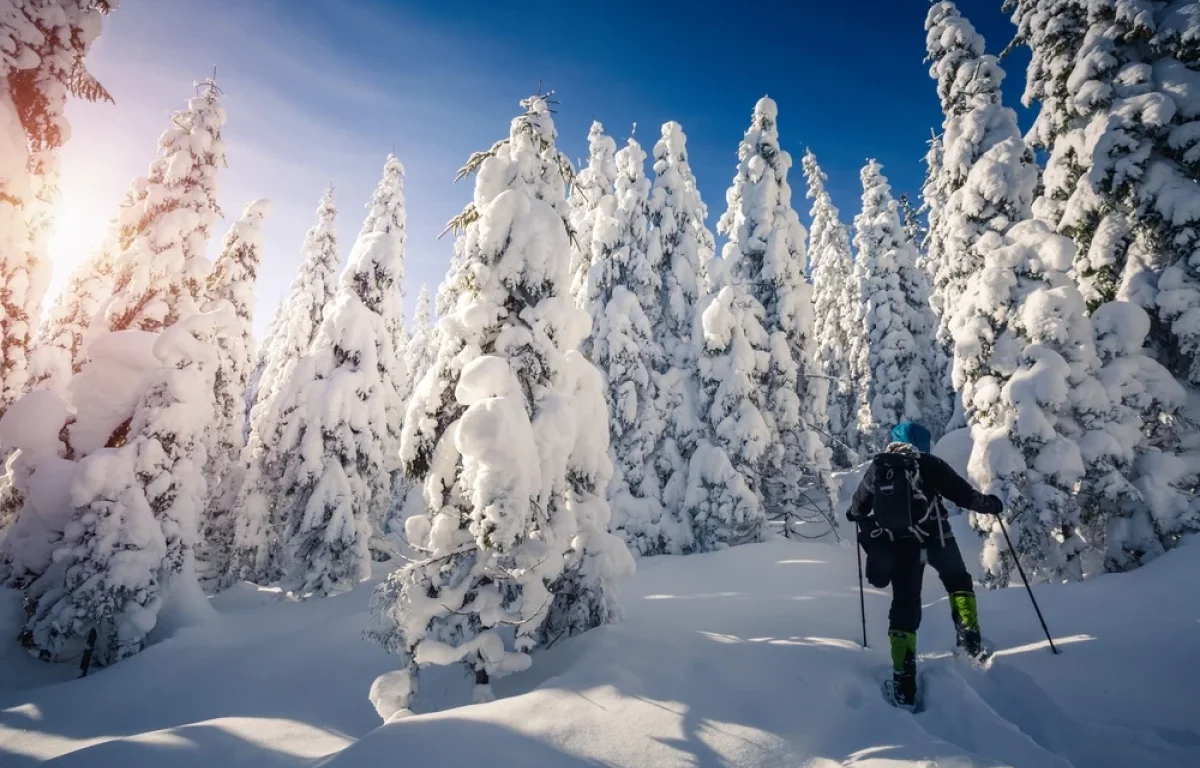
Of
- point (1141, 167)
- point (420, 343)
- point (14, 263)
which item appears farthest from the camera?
point (420, 343)

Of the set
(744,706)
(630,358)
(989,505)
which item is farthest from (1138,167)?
(630,358)

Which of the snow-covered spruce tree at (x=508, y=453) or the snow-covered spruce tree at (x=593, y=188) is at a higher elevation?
the snow-covered spruce tree at (x=593, y=188)

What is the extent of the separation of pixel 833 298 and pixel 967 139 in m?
29.5

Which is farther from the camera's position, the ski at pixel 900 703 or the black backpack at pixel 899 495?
the black backpack at pixel 899 495

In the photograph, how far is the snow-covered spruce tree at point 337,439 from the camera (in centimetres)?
1595

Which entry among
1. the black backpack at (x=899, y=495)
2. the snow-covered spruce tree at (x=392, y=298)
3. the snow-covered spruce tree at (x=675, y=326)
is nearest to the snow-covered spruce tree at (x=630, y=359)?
the snow-covered spruce tree at (x=675, y=326)

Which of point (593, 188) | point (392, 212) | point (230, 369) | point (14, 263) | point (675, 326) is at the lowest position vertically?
point (230, 369)

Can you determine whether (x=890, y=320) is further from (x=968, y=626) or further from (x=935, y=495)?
(x=968, y=626)

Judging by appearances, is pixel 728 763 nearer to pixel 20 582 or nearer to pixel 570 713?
pixel 570 713

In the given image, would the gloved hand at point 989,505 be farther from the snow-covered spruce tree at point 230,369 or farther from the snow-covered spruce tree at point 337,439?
the snow-covered spruce tree at point 230,369

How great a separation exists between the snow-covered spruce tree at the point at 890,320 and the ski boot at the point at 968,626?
78.0 ft

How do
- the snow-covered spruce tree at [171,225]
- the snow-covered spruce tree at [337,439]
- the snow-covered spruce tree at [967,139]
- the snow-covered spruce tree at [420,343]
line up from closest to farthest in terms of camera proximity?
the snow-covered spruce tree at [967,139]
the snow-covered spruce tree at [171,225]
the snow-covered spruce tree at [337,439]
the snow-covered spruce tree at [420,343]

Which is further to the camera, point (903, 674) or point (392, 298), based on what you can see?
point (392, 298)

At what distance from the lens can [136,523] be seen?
11.8m
